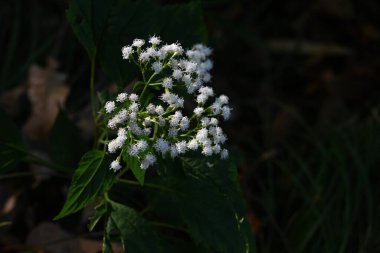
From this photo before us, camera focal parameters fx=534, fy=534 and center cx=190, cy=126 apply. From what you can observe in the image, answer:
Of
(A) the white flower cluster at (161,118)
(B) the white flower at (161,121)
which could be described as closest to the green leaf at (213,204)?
(A) the white flower cluster at (161,118)

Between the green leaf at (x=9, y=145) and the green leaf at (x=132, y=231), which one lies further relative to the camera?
the green leaf at (x=9, y=145)

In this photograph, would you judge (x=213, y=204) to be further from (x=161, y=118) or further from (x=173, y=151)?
(x=161, y=118)

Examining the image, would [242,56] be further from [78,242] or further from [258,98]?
[78,242]

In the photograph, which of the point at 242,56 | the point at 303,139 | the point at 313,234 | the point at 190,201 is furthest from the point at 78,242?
the point at 242,56

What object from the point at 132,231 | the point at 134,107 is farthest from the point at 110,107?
the point at 132,231

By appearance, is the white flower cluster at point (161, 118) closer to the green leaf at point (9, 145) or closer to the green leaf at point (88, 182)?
the green leaf at point (88, 182)
